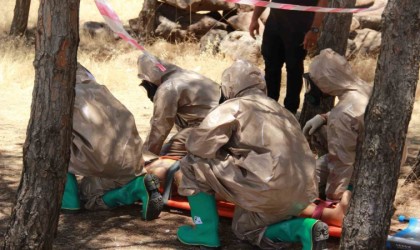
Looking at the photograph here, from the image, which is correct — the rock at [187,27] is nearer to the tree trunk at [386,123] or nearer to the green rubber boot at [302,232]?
the green rubber boot at [302,232]

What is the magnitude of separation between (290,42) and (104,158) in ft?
7.11

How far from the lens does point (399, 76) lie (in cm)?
345

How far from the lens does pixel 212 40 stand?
1122cm

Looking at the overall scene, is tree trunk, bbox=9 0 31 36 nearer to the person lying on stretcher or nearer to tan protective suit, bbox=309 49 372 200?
the person lying on stretcher

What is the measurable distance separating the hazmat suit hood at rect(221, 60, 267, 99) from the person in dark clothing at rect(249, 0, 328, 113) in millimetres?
1532

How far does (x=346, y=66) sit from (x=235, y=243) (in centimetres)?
146

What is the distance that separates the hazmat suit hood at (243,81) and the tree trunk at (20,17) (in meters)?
7.82

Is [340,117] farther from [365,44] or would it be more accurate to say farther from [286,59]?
[365,44]

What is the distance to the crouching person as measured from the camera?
493 centimetres

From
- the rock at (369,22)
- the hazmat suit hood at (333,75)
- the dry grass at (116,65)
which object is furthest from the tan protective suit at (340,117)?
the rock at (369,22)

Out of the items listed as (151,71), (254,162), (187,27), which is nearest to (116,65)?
(187,27)

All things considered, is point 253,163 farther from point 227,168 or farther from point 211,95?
point 211,95

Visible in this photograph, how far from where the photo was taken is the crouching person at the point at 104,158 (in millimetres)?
4934

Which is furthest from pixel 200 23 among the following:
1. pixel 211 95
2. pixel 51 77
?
pixel 51 77
